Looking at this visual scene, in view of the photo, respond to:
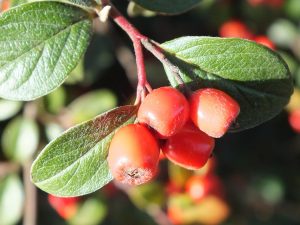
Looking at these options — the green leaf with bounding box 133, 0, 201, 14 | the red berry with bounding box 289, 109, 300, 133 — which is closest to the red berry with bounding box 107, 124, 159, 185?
the green leaf with bounding box 133, 0, 201, 14

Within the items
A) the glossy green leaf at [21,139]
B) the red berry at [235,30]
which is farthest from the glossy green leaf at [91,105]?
the red berry at [235,30]

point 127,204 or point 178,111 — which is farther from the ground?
point 178,111

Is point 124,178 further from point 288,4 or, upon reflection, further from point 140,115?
point 288,4

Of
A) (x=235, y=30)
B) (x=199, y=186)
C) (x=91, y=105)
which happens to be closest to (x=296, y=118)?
(x=235, y=30)

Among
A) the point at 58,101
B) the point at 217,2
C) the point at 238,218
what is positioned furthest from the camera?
the point at 238,218

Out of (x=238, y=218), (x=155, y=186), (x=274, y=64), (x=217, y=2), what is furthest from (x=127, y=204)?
(x=274, y=64)

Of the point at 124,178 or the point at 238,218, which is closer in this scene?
the point at 124,178

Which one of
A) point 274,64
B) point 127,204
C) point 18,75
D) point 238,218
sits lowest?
point 238,218

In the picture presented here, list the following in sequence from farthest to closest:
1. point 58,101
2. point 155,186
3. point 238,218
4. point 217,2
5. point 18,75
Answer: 1. point 238,218
2. point 217,2
3. point 155,186
4. point 58,101
5. point 18,75
